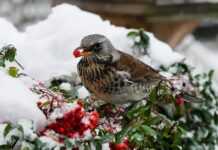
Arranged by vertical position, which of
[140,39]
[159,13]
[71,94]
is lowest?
[71,94]

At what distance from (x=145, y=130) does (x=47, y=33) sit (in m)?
1.32

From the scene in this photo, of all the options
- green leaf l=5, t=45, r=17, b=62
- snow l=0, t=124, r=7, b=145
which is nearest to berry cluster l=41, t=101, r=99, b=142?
snow l=0, t=124, r=7, b=145

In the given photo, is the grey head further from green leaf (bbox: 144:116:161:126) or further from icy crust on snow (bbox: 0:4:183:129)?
green leaf (bbox: 144:116:161:126)

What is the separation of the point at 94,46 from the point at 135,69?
0.74 feet

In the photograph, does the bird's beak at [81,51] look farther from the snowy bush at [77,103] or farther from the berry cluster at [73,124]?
the berry cluster at [73,124]

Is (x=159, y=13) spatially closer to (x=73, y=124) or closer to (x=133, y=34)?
(x=133, y=34)

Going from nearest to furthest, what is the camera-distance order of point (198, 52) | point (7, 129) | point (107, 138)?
point (7, 129) < point (107, 138) < point (198, 52)

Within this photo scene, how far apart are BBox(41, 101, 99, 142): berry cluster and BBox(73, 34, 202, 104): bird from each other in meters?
0.51

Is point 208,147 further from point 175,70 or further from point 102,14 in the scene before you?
point 102,14

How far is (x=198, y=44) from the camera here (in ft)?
21.5

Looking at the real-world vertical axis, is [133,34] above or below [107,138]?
above

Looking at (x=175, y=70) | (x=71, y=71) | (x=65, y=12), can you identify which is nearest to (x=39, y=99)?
(x=71, y=71)

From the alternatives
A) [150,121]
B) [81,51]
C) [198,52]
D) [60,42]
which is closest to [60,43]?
[60,42]

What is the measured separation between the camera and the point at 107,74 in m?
1.95
